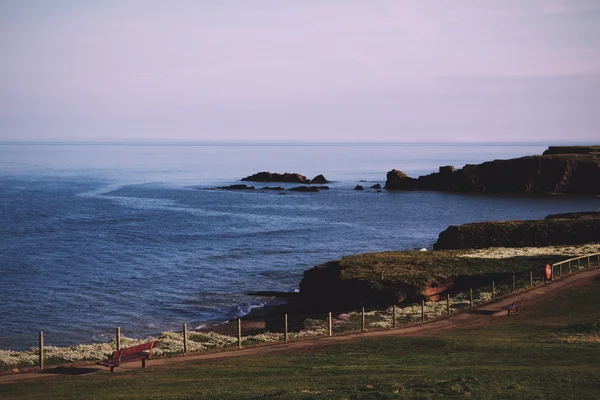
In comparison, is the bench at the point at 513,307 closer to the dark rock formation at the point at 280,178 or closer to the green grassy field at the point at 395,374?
the green grassy field at the point at 395,374

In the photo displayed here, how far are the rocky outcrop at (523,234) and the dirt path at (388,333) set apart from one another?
21.9 m

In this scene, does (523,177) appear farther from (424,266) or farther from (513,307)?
(513,307)

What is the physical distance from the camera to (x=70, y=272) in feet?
209

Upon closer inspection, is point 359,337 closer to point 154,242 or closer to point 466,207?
point 154,242

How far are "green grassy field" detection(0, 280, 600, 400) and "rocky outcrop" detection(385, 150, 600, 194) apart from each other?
138 m

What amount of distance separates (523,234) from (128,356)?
176ft

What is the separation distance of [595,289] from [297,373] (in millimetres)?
26884

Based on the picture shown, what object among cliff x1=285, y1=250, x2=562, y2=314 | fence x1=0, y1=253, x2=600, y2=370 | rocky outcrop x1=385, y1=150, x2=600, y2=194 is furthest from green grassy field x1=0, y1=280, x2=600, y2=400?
rocky outcrop x1=385, y1=150, x2=600, y2=194

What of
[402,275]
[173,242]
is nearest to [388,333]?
[402,275]

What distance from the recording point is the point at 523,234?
69.7m

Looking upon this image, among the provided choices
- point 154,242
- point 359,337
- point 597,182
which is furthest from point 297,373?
point 597,182

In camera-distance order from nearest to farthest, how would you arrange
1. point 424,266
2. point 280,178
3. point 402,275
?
point 402,275, point 424,266, point 280,178

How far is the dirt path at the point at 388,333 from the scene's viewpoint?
2589 centimetres

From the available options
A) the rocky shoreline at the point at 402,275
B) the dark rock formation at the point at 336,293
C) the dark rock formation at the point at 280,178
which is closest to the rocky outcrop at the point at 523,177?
the dark rock formation at the point at 280,178
